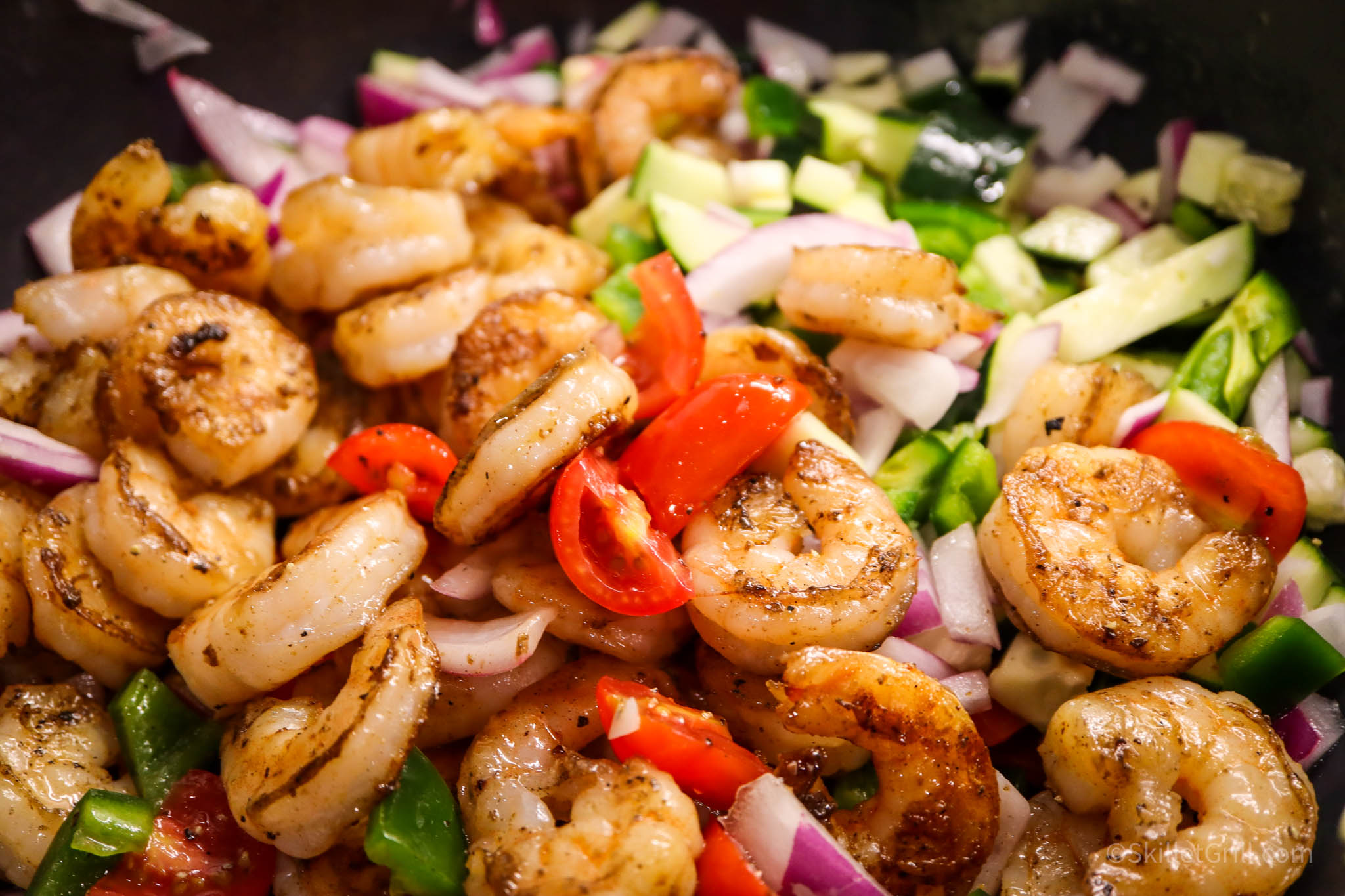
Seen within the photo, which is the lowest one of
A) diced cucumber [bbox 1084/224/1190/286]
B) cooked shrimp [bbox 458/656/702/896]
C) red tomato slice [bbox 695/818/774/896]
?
red tomato slice [bbox 695/818/774/896]

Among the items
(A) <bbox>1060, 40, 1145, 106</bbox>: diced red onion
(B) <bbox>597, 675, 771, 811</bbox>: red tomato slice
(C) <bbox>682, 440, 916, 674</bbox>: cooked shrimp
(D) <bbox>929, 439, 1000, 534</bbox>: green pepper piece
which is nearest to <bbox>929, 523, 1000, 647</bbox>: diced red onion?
(D) <bbox>929, 439, 1000, 534</bbox>: green pepper piece

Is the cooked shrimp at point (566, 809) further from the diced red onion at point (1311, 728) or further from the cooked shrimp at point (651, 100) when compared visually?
the cooked shrimp at point (651, 100)

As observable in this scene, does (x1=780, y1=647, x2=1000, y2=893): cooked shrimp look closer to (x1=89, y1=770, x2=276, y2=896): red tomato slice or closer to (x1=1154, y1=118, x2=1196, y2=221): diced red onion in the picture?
(x1=89, y1=770, x2=276, y2=896): red tomato slice

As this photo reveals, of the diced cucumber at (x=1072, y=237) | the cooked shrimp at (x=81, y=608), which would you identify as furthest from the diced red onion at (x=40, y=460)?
the diced cucumber at (x=1072, y=237)

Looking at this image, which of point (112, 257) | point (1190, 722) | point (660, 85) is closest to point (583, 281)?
point (660, 85)

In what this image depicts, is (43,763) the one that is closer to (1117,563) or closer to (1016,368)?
(1117,563)

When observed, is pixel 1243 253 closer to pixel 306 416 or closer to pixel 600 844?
pixel 600 844
